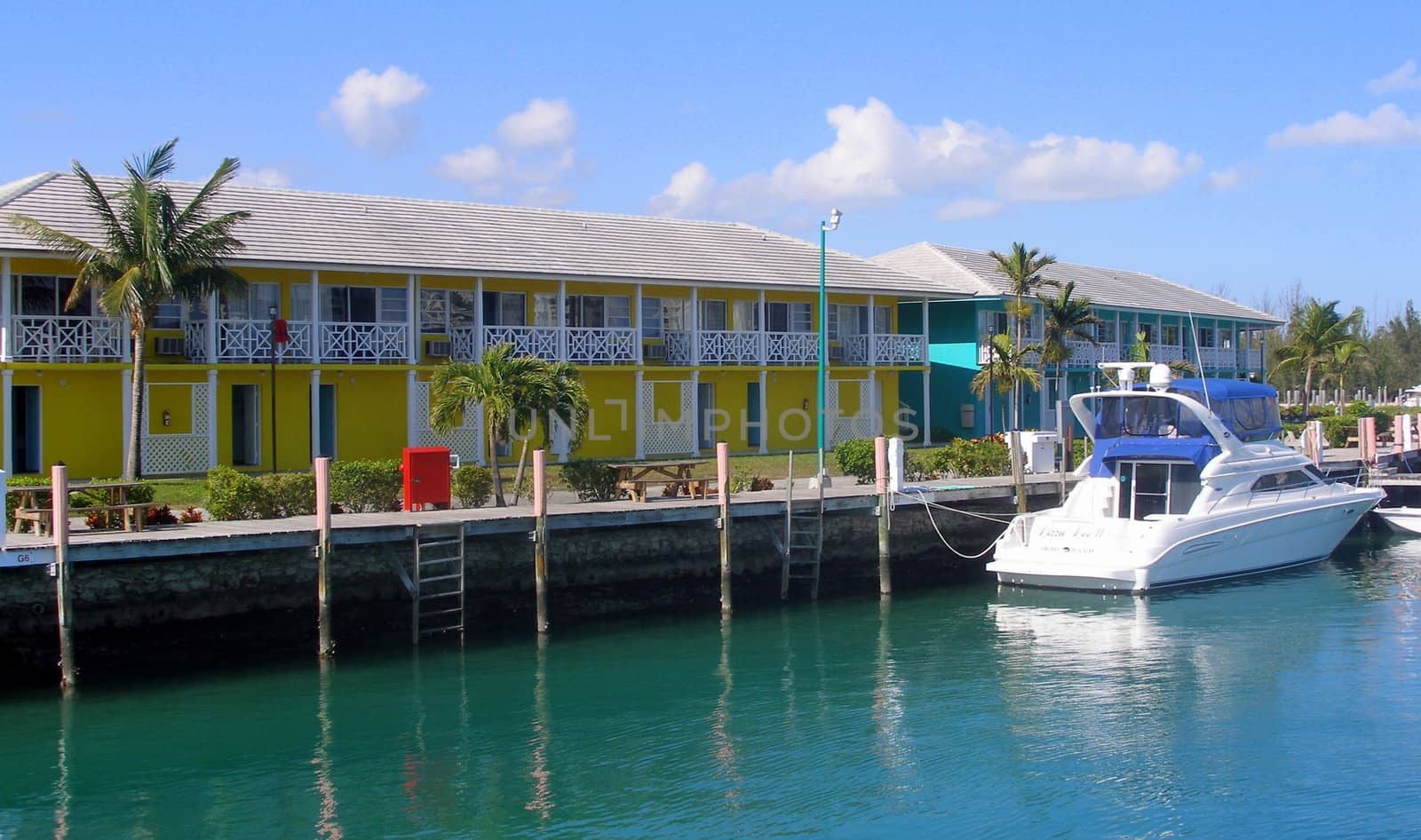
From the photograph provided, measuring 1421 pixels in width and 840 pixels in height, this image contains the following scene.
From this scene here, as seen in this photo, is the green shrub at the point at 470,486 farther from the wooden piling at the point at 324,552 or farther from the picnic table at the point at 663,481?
the wooden piling at the point at 324,552

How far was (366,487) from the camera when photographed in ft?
82.9

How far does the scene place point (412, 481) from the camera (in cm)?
2514

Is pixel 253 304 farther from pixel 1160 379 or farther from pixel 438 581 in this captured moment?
pixel 1160 379

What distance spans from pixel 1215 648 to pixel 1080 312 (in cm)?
2506

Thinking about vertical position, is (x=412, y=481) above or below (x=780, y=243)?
below

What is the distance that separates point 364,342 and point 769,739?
18998mm

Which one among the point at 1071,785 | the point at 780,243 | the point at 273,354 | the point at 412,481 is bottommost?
the point at 1071,785

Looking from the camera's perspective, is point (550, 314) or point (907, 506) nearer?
point (907, 506)

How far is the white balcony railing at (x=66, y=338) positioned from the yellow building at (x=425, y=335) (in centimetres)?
4

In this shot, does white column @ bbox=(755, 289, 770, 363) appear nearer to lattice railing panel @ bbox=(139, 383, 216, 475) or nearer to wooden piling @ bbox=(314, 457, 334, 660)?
lattice railing panel @ bbox=(139, 383, 216, 475)

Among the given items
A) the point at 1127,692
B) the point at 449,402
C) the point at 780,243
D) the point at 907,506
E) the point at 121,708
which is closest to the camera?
the point at 121,708

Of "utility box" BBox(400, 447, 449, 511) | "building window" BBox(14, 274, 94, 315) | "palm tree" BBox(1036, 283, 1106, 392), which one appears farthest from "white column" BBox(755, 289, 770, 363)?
"building window" BBox(14, 274, 94, 315)

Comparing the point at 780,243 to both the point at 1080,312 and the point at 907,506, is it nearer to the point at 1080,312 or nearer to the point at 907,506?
the point at 1080,312

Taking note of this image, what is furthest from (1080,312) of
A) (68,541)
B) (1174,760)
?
(68,541)
